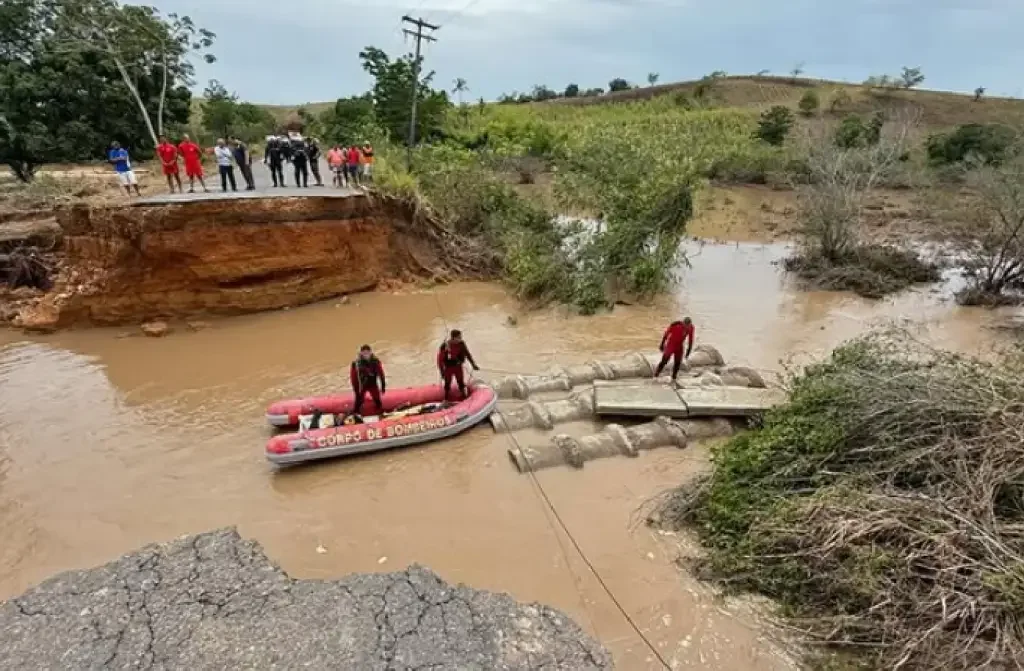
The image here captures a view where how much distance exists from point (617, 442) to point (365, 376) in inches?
164

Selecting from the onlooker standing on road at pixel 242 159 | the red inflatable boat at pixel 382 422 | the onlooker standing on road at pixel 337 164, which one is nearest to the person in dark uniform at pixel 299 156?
the onlooker standing on road at pixel 337 164

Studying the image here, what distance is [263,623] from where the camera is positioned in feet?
17.4

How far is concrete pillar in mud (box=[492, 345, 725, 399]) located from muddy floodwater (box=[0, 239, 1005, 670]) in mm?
1267

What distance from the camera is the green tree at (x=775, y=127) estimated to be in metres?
38.4

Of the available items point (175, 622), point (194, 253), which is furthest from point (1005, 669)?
point (194, 253)

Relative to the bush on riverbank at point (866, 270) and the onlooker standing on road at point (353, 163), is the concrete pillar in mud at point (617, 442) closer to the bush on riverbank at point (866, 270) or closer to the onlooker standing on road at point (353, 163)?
the onlooker standing on road at point (353, 163)

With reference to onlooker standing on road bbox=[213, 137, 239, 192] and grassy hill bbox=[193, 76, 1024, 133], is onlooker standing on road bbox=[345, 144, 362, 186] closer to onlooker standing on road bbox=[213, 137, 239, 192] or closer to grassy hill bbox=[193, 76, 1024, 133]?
onlooker standing on road bbox=[213, 137, 239, 192]

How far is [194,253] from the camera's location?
1434 centimetres

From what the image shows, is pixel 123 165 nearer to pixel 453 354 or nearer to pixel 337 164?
pixel 337 164

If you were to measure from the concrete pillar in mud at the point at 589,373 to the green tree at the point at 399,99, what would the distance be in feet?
82.6

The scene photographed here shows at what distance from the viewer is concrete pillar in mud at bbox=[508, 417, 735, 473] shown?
882cm

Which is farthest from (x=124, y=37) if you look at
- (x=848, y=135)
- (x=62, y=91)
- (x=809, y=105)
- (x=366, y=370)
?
(x=809, y=105)

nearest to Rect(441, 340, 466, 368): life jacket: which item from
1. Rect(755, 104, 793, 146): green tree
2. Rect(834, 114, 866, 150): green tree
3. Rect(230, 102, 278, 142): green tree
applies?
Rect(834, 114, 866, 150): green tree

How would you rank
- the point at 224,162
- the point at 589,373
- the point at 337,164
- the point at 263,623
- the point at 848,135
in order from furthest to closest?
the point at 848,135 < the point at 337,164 < the point at 224,162 < the point at 589,373 < the point at 263,623
